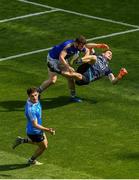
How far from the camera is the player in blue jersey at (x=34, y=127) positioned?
17250mm

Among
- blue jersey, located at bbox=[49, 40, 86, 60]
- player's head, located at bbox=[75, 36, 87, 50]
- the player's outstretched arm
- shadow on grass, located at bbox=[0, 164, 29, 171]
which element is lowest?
shadow on grass, located at bbox=[0, 164, 29, 171]

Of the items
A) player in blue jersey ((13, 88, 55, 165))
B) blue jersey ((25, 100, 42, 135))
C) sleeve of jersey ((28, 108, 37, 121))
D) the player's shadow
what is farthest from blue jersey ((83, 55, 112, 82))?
sleeve of jersey ((28, 108, 37, 121))

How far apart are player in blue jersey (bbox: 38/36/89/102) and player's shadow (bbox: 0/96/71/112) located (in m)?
0.32

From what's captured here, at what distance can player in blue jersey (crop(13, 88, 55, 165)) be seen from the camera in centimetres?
1725

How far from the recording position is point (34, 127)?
17.4 meters

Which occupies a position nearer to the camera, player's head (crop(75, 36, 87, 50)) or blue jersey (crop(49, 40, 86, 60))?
player's head (crop(75, 36, 87, 50))

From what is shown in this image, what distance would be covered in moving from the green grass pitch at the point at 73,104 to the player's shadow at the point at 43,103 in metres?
0.03

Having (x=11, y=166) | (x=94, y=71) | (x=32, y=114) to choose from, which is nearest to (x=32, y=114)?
(x=32, y=114)

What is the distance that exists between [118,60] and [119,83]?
221cm

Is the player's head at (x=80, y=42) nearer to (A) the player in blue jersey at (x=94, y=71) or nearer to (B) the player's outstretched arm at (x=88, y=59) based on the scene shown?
(B) the player's outstretched arm at (x=88, y=59)

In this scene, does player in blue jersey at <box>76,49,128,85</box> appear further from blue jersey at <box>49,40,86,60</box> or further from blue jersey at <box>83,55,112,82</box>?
blue jersey at <box>49,40,86,60</box>

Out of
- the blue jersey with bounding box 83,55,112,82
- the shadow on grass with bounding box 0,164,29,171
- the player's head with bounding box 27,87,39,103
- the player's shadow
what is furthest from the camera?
the blue jersey with bounding box 83,55,112,82

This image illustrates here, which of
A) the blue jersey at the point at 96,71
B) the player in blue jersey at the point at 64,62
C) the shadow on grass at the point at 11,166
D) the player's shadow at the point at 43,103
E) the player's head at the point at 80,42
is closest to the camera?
the shadow on grass at the point at 11,166

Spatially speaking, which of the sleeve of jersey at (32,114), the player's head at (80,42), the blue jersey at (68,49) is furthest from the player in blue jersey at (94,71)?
the sleeve of jersey at (32,114)
